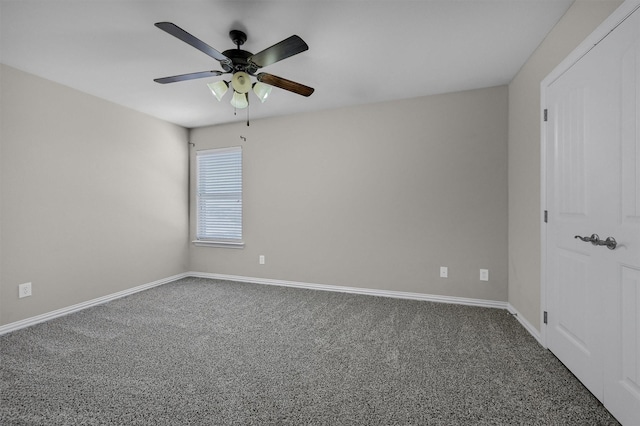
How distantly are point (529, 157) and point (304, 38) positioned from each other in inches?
84.6

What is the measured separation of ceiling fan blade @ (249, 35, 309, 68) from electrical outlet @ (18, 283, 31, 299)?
2969mm

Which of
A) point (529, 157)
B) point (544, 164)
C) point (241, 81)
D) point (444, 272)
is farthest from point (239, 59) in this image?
point (444, 272)

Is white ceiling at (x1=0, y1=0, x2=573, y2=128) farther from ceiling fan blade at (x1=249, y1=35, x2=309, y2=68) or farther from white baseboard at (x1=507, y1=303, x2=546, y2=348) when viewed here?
white baseboard at (x1=507, y1=303, x2=546, y2=348)

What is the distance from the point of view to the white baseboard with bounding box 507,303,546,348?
2.29 m

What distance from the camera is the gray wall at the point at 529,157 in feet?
6.35

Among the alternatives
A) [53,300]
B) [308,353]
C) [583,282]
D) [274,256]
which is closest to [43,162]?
[53,300]

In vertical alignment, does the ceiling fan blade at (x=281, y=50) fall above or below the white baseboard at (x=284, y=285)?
above

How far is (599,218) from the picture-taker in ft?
5.25

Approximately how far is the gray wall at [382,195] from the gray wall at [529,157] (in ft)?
0.63

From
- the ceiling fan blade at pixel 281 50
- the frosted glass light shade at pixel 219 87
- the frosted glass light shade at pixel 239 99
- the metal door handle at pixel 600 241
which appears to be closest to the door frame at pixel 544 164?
the metal door handle at pixel 600 241

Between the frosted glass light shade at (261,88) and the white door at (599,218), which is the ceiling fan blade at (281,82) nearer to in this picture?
the frosted glass light shade at (261,88)

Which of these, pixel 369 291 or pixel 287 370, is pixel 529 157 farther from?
pixel 287 370

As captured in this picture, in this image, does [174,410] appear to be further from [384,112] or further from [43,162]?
[384,112]

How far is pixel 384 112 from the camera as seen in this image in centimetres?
355
